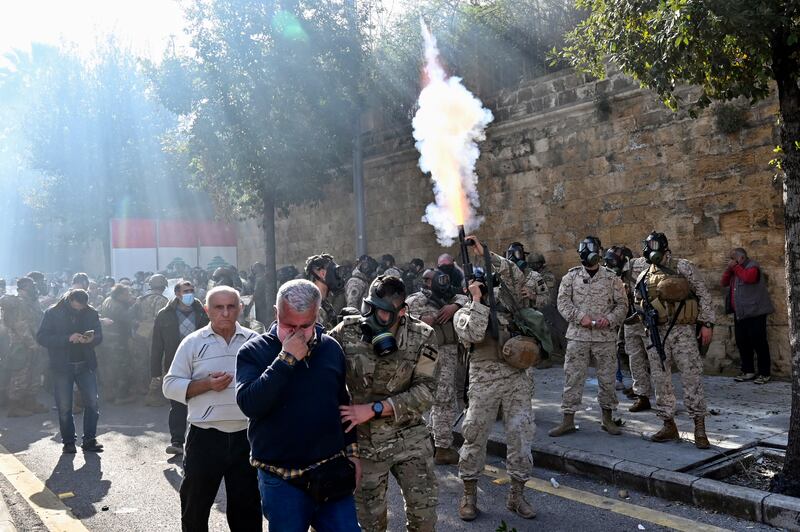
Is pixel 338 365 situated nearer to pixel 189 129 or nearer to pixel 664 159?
pixel 664 159

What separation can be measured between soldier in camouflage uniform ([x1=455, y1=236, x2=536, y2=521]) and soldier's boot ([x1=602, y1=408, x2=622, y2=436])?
2.08m

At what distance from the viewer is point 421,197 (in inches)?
611

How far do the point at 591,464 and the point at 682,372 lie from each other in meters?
1.38

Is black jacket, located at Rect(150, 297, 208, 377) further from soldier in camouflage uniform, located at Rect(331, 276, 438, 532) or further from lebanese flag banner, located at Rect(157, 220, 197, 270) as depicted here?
lebanese flag banner, located at Rect(157, 220, 197, 270)

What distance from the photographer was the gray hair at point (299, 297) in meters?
3.12

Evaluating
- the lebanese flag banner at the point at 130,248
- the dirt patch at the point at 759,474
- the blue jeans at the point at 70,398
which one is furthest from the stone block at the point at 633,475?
the lebanese flag banner at the point at 130,248

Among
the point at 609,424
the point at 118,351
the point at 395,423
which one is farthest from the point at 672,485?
the point at 118,351

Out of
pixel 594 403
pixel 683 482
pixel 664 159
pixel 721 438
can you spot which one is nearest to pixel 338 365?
pixel 683 482

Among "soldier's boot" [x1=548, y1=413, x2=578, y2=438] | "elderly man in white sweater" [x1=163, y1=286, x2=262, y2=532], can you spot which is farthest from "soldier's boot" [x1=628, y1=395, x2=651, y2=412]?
"elderly man in white sweater" [x1=163, y1=286, x2=262, y2=532]

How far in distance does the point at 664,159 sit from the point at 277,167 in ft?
24.4

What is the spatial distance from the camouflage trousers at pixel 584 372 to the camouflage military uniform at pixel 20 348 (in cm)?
804

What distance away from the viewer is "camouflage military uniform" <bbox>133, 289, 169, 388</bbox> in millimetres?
10629

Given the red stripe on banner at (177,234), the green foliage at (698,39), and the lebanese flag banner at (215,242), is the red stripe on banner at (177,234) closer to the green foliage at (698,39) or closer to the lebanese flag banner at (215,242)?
the lebanese flag banner at (215,242)

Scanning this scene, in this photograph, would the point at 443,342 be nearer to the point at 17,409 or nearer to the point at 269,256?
the point at 17,409
